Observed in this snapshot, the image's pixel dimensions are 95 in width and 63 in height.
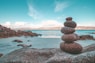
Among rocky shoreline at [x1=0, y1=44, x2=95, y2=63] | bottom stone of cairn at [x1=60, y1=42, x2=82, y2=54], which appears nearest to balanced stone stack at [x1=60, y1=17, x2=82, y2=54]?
bottom stone of cairn at [x1=60, y1=42, x2=82, y2=54]

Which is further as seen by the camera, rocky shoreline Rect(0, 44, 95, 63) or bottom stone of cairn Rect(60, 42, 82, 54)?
bottom stone of cairn Rect(60, 42, 82, 54)

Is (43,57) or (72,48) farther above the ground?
(72,48)

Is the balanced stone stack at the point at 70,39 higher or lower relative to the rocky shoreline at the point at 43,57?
higher

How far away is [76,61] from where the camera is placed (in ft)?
38.4

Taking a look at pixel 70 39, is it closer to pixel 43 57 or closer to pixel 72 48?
pixel 72 48

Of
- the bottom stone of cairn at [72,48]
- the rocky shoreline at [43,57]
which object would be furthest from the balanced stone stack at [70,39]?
the rocky shoreline at [43,57]

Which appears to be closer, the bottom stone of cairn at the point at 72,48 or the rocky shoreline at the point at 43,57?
the rocky shoreline at the point at 43,57

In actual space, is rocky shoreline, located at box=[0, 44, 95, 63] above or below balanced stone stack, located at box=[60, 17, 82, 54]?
below

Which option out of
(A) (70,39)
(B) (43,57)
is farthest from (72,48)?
(B) (43,57)

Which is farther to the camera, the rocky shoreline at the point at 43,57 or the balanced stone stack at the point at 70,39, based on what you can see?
the balanced stone stack at the point at 70,39

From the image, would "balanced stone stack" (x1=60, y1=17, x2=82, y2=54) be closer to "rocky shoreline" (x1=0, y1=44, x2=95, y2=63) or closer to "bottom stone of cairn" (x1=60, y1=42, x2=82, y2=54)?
"bottom stone of cairn" (x1=60, y1=42, x2=82, y2=54)

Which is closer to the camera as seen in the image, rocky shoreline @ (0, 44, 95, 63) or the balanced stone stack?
rocky shoreline @ (0, 44, 95, 63)

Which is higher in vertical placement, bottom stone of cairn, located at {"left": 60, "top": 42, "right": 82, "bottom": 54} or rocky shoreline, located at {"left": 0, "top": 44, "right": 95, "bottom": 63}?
bottom stone of cairn, located at {"left": 60, "top": 42, "right": 82, "bottom": 54}

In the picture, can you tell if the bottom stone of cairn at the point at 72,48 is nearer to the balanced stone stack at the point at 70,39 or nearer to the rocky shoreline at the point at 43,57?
the balanced stone stack at the point at 70,39
